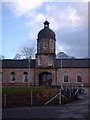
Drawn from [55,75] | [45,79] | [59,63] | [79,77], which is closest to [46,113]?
[55,75]

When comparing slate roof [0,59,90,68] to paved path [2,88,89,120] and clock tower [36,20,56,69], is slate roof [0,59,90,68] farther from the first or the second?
paved path [2,88,89,120]

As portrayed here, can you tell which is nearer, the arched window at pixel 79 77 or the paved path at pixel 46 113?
the paved path at pixel 46 113

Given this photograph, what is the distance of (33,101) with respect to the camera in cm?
2658

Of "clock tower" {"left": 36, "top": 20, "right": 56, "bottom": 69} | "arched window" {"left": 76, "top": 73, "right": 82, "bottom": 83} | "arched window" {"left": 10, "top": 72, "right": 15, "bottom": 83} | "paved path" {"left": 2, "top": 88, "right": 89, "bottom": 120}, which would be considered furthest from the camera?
"arched window" {"left": 10, "top": 72, "right": 15, "bottom": 83}

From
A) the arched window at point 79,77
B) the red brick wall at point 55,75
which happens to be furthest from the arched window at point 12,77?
the arched window at point 79,77

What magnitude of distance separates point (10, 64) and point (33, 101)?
151ft

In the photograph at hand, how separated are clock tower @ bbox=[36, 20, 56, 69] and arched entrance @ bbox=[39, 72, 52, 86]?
202 cm

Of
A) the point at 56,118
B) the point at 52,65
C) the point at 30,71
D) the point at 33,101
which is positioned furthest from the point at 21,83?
the point at 56,118

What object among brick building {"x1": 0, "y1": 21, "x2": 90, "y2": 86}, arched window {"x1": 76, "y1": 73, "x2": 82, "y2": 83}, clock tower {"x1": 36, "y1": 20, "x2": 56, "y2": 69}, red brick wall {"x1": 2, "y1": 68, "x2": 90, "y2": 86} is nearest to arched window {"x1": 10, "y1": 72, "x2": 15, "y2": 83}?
brick building {"x1": 0, "y1": 21, "x2": 90, "y2": 86}

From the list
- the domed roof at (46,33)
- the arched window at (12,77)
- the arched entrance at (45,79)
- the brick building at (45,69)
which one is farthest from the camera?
the domed roof at (46,33)

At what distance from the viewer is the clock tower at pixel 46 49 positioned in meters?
70.9

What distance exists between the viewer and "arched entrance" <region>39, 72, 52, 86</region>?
70625 millimetres

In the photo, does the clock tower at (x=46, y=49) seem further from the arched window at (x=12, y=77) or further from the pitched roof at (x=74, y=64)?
the arched window at (x=12, y=77)

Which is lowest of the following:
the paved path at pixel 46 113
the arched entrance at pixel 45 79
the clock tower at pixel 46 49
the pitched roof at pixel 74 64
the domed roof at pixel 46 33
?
the paved path at pixel 46 113
